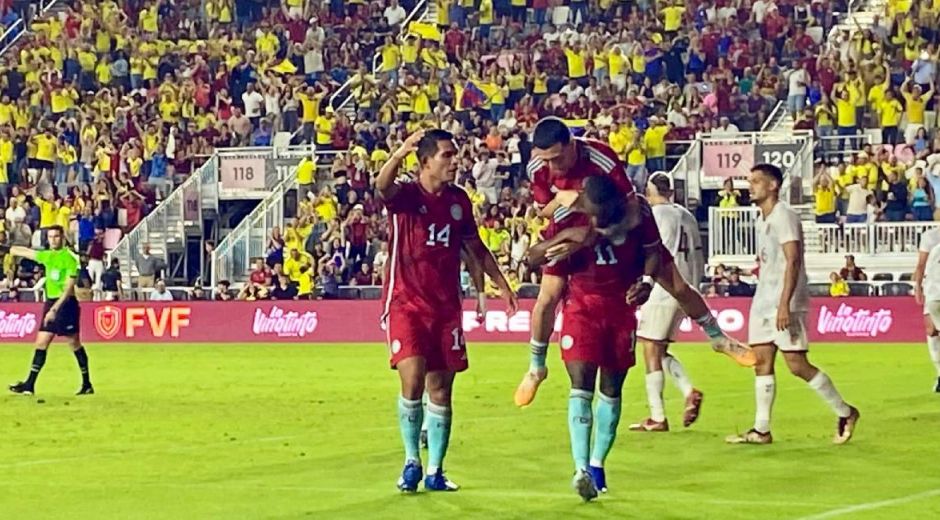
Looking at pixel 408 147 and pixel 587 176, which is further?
pixel 587 176

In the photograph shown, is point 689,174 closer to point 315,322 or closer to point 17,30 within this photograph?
point 315,322

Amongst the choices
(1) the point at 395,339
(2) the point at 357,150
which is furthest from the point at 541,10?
(1) the point at 395,339

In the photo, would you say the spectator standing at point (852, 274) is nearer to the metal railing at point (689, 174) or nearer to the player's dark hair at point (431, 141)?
the metal railing at point (689, 174)

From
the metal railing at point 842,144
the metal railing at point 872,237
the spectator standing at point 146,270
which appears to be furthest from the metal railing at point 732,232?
the spectator standing at point 146,270

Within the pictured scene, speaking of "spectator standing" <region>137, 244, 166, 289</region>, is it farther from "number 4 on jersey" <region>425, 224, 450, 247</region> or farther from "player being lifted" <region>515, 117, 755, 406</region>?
"player being lifted" <region>515, 117, 755, 406</region>

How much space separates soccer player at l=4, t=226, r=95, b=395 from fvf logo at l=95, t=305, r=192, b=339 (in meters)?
13.8

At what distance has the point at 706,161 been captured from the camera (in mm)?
38531

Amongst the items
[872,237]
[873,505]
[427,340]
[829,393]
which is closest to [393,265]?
[427,340]

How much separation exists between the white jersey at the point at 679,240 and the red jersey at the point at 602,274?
16.7ft

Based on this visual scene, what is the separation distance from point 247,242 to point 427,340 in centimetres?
2931

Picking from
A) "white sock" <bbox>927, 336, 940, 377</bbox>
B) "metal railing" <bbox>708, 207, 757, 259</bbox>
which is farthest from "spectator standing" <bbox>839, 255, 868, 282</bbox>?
"white sock" <bbox>927, 336, 940, 377</bbox>

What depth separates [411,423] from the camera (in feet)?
41.7

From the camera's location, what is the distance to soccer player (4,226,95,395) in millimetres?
23922

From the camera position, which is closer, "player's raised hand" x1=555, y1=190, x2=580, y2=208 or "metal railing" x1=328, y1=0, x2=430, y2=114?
"player's raised hand" x1=555, y1=190, x2=580, y2=208
